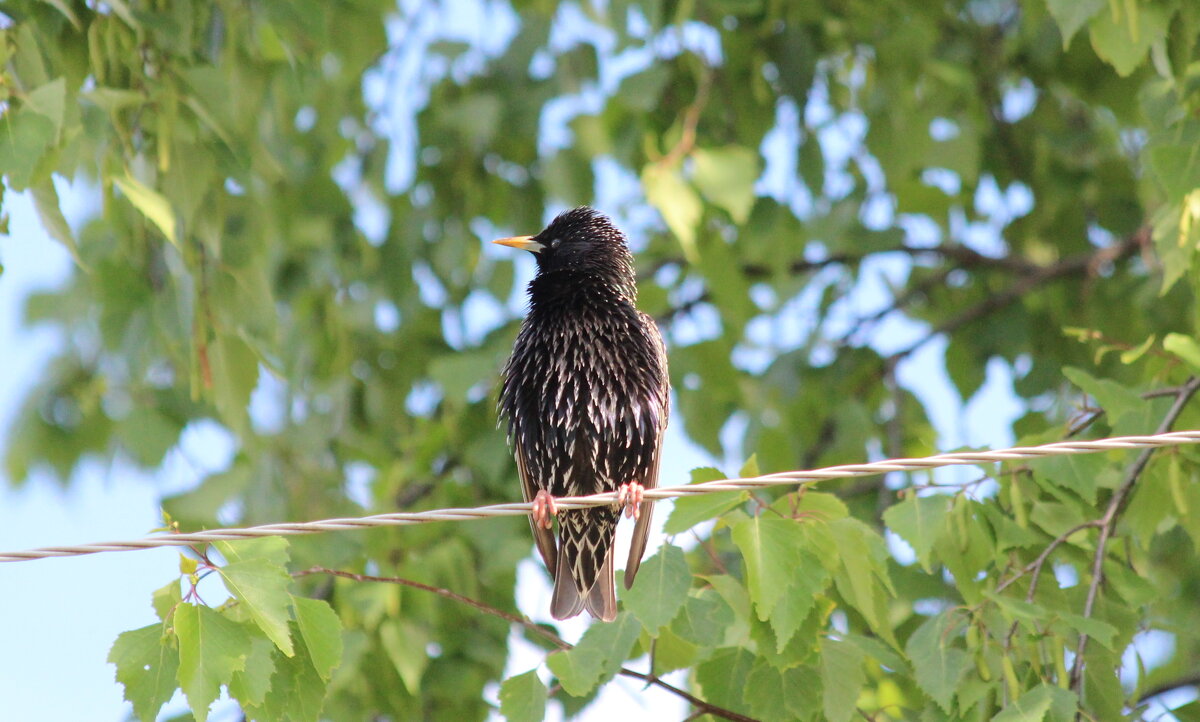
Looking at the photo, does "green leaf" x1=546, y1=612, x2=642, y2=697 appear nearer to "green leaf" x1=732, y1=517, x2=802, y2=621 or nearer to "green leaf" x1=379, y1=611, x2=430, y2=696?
"green leaf" x1=732, y1=517, x2=802, y2=621

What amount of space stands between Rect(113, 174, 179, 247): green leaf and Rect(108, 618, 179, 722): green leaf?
1.01 m

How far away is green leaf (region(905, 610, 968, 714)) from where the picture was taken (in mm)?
3055

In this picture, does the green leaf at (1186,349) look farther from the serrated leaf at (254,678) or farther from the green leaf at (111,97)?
the green leaf at (111,97)

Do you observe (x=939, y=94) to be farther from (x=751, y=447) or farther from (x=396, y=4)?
(x=396, y=4)

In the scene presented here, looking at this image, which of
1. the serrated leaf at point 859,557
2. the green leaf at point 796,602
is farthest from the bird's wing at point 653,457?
the green leaf at point 796,602

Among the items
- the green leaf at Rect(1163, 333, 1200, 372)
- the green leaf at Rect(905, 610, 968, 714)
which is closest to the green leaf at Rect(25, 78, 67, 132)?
the green leaf at Rect(905, 610, 968, 714)

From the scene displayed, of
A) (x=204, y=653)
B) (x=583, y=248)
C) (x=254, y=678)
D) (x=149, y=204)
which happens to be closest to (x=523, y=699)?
(x=254, y=678)

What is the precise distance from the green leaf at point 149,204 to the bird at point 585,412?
154cm

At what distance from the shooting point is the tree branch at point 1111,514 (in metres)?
3.29

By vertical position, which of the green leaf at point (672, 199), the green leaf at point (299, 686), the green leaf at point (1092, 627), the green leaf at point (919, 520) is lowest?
the green leaf at point (299, 686)

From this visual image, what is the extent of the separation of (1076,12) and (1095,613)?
1.52m

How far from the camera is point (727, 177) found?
465 cm

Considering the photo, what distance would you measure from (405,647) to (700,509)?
85.1 inches

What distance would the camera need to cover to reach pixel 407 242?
6.25m
